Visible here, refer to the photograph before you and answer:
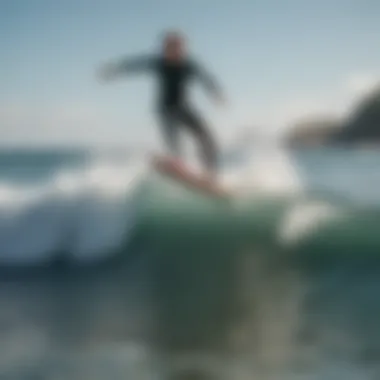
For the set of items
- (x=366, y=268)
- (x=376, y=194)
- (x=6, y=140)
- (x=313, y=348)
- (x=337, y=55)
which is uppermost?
(x=337, y=55)

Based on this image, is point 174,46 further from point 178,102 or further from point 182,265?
point 182,265

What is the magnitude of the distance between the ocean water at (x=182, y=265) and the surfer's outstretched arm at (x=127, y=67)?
14 centimetres

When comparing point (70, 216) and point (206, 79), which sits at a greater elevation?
point (206, 79)

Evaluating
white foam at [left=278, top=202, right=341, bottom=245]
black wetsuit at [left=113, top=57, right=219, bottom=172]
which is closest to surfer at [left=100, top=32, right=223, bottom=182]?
black wetsuit at [left=113, top=57, right=219, bottom=172]

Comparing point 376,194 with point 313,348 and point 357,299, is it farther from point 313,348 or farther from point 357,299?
point 313,348

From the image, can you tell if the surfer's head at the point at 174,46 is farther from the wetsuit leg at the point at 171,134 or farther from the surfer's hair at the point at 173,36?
the wetsuit leg at the point at 171,134

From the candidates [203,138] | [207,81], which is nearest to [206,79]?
[207,81]

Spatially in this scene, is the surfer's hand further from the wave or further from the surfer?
the wave

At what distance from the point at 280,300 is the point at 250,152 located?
27cm

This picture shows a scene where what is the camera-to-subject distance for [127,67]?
144cm

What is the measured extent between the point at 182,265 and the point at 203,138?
229 millimetres

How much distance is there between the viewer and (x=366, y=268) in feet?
4.65

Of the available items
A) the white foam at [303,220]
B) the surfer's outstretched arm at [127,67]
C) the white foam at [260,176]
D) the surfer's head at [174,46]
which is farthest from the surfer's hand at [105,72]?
the white foam at [303,220]

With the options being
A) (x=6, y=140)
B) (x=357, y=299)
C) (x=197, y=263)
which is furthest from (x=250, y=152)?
(x=6, y=140)
